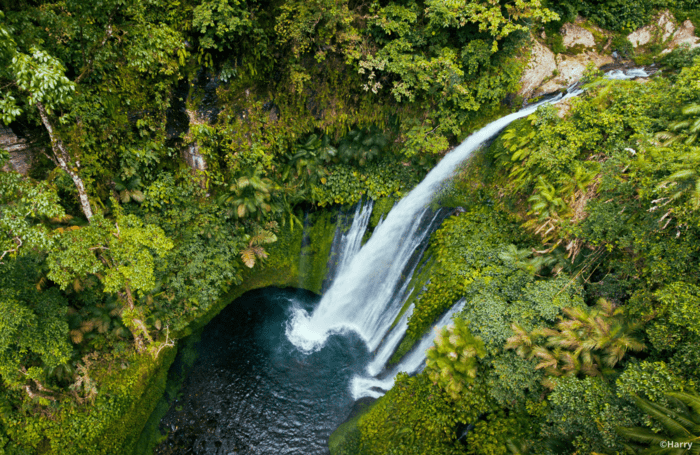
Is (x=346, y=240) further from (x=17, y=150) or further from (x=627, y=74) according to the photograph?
(x=627, y=74)

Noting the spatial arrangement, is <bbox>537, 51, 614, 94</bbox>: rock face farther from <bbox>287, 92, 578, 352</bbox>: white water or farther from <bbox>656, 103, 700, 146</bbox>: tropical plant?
<bbox>656, 103, 700, 146</bbox>: tropical plant

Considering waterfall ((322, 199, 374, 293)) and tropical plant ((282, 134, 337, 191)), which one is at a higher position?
tropical plant ((282, 134, 337, 191))

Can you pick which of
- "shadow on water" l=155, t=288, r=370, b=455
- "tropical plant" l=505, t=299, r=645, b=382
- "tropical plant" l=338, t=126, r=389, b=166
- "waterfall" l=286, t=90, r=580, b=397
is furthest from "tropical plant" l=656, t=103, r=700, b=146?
"shadow on water" l=155, t=288, r=370, b=455

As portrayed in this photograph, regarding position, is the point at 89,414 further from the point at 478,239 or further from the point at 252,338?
the point at 478,239

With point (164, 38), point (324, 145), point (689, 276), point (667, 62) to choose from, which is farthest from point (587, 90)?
point (164, 38)

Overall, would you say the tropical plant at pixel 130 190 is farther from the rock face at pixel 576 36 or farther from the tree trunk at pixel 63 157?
the rock face at pixel 576 36

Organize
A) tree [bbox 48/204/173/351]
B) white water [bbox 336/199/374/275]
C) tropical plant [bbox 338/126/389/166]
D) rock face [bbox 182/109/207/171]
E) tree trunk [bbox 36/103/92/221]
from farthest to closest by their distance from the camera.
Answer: white water [bbox 336/199/374/275] < tropical plant [bbox 338/126/389/166] < rock face [bbox 182/109/207/171] < tree trunk [bbox 36/103/92/221] < tree [bbox 48/204/173/351]

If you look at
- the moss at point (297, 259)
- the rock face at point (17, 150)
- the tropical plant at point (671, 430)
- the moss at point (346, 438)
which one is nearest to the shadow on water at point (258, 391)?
the moss at point (346, 438)
